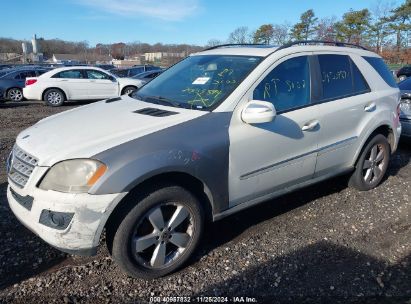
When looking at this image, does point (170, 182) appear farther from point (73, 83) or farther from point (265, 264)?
point (73, 83)

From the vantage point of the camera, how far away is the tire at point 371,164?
183 inches

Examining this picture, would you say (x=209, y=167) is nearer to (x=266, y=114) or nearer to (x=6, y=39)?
(x=266, y=114)

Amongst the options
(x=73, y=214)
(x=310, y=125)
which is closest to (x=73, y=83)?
(x=310, y=125)

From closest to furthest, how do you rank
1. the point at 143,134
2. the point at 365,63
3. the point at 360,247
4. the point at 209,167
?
the point at 143,134, the point at 209,167, the point at 360,247, the point at 365,63

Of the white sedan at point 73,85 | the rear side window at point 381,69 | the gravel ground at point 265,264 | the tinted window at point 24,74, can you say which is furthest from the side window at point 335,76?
the tinted window at point 24,74

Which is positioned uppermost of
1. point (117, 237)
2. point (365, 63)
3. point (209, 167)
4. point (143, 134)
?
point (365, 63)

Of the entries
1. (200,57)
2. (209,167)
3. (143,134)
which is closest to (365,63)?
(200,57)

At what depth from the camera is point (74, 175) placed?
2586 mm

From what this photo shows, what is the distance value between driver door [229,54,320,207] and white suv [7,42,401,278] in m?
0.01

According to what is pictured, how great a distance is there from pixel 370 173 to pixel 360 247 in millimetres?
1578

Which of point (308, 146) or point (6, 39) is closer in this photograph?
point (308, 146)

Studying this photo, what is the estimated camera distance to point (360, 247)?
3566mm

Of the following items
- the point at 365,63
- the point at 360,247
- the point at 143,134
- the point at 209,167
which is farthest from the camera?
the point at 365,63

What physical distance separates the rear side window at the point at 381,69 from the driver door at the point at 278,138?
1.34 meters
